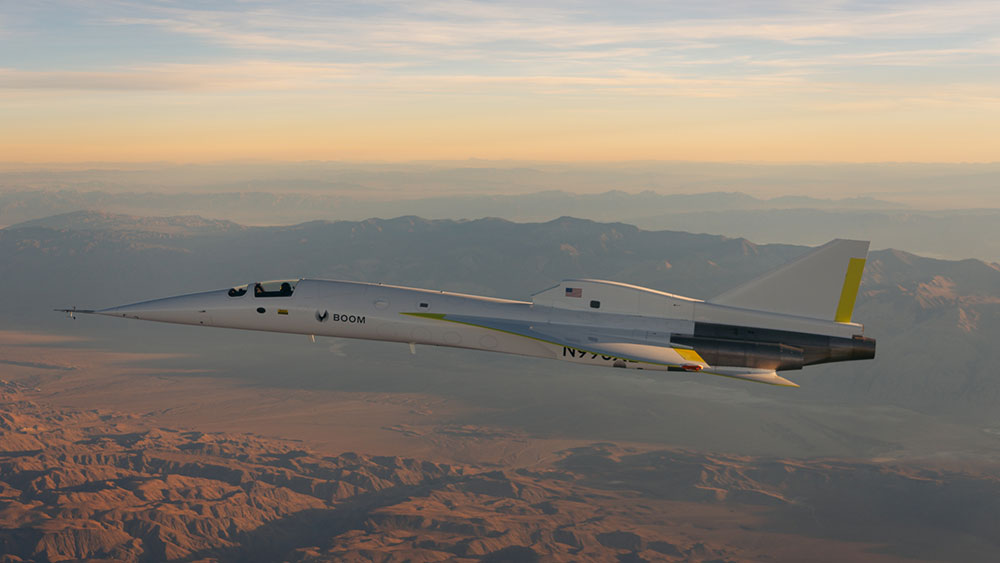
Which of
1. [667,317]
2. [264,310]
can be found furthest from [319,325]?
[667,317]

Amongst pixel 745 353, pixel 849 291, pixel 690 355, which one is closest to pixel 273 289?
pixel 690 355

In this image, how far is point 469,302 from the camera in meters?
39.8

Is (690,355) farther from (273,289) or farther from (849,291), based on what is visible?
(273,289)

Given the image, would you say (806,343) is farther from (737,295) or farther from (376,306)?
(376,306)

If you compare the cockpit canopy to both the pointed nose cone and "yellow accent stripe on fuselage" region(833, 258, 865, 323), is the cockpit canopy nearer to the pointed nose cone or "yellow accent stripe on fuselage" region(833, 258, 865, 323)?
the pointed nose cone

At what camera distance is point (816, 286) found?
1484 inches

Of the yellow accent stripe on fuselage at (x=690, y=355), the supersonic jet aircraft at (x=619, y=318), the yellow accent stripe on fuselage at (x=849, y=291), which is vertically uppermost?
the yellow accent stripe on fuselage at (x=849, y=291)

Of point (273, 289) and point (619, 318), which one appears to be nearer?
point (619, 318)

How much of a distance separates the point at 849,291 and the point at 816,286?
1566mm

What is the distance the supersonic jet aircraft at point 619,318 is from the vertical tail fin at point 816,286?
0.17 feet

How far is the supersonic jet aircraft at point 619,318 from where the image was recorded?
122 ft

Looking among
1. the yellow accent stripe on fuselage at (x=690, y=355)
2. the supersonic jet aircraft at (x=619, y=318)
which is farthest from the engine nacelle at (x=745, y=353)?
the yellow accent stripe on fuselage at (x=690, y=355)

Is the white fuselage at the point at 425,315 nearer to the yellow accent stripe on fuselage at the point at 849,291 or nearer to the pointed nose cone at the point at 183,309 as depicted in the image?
the pointed nose cone at the point at 183,309

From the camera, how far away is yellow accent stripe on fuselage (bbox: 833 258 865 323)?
121 ft
